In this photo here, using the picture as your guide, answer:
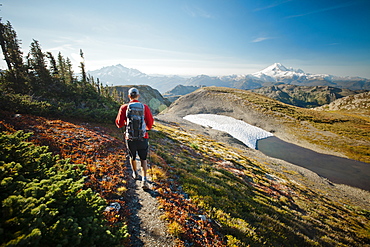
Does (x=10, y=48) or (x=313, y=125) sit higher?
(x=10, y=48)

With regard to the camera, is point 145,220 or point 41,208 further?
point 145,220

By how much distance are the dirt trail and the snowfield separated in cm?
4431

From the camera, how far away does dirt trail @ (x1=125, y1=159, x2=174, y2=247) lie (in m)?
4.96

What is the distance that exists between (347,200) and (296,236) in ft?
71.0

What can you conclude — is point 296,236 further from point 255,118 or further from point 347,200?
point 255,118

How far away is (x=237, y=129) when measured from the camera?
58594mm

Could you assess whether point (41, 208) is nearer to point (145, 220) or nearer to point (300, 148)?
point (145, 220)

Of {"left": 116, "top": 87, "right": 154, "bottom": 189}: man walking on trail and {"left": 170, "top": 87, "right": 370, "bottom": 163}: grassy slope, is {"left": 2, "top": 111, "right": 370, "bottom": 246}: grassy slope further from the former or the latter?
{"left": 170, "top": 87, "right": 370, "bottom": 163}: grassy slope

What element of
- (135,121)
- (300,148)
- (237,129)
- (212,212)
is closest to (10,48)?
(135,121)

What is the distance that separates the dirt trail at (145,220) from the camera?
16.3ft

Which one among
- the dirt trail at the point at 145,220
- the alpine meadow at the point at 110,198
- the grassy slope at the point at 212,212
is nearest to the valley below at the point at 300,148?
the alpine meadow at the point at 110,198

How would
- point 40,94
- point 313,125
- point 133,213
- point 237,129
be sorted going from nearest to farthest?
point 133,213, point 40,94, point 237,129, point 313,125

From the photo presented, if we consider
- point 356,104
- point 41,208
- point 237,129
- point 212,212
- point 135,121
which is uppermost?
point 135,121

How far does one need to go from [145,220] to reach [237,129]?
57.7 m
